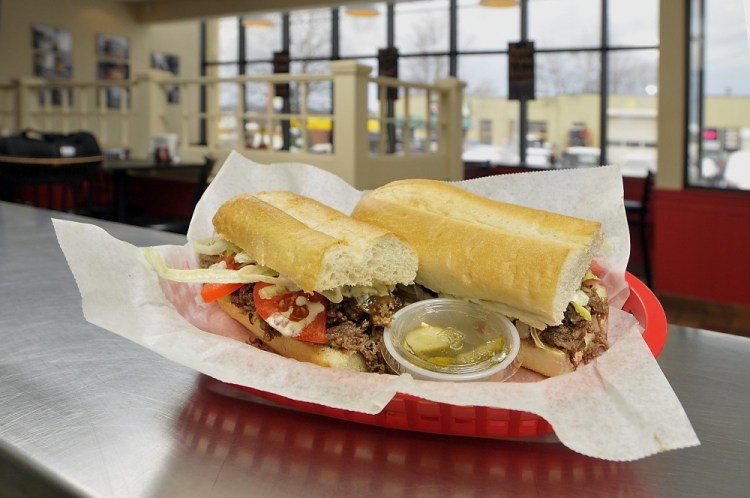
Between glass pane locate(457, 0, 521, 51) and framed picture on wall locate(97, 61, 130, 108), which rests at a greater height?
glass pane locate(457, 0, 521, 51)

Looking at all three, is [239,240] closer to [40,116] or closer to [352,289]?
[352,289]


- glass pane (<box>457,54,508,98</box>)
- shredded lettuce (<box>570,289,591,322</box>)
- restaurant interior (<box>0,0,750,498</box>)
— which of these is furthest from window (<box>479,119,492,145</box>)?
shredded lettuce (<box>570,289,591,322</box>)

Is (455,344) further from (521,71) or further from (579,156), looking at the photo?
(579,156)

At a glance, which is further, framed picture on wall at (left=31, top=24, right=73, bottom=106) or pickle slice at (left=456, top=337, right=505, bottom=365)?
framed picture on wall at (left=31, top=24, right=73, bottom=106)

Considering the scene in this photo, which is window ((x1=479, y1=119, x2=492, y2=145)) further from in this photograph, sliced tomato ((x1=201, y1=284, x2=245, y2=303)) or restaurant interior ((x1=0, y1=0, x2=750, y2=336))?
sliced tomato ((x1=201, y1=284, x2=245, y2=303))

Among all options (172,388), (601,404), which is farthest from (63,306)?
(601,404)

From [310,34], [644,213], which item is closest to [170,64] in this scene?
[310,34]
